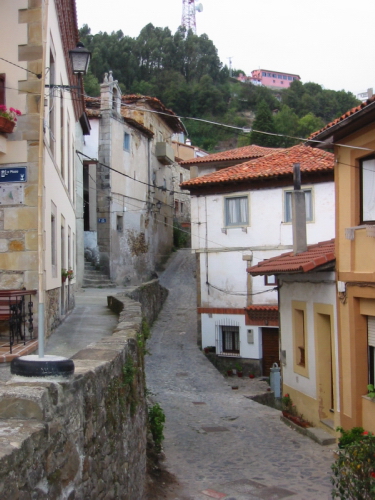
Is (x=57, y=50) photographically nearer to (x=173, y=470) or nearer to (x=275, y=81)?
(x=173, y=470)

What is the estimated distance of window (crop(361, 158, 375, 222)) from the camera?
974 cm

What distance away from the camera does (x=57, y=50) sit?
37.2 ft

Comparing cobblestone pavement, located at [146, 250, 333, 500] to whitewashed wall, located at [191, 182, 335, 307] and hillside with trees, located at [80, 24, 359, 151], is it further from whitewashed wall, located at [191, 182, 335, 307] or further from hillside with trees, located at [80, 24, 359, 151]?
hillside with trees, located at [80, 24, 359, 151]

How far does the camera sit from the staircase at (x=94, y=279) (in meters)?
25.1

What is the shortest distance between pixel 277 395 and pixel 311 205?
737cm

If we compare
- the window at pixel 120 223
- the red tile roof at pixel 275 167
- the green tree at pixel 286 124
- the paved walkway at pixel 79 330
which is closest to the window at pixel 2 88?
the paved walkway at pixel 79 330

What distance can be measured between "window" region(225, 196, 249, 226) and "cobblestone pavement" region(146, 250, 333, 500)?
547 centimetres

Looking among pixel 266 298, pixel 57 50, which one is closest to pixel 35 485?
pixel 57 50

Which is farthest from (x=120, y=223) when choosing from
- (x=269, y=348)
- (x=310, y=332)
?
(x=310, y=332)

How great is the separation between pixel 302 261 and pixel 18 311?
18.8 ft

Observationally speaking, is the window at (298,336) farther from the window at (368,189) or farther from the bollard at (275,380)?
the bollard at (275,380)

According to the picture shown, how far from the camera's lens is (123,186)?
2892 cm

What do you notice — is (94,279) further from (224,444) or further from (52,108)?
(224,444)

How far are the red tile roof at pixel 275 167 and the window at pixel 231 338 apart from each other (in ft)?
18.5
